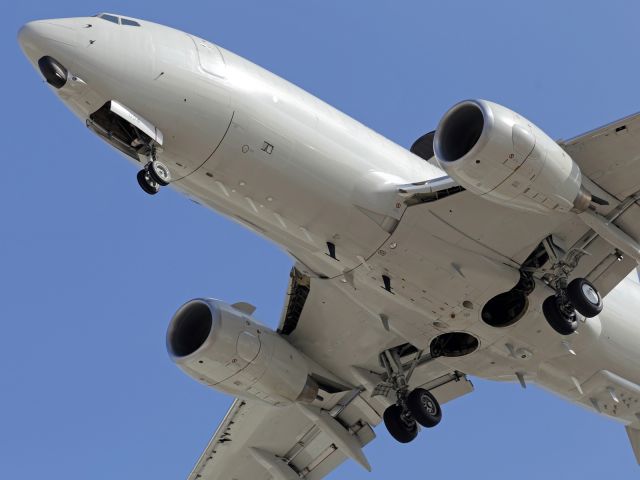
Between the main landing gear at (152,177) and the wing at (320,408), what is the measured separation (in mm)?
5504

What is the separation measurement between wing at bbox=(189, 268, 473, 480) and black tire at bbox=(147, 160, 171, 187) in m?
5.46

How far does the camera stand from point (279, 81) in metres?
25.3

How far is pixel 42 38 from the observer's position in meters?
22.6

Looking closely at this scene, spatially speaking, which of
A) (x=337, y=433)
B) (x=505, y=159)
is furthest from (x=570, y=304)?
(x=337, y=433)

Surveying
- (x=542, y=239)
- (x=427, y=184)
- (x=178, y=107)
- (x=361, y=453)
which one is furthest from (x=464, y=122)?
(x=361, y=453)

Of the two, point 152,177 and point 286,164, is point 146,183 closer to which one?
point 152,177

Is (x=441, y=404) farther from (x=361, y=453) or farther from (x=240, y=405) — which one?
(x=240, y=405)

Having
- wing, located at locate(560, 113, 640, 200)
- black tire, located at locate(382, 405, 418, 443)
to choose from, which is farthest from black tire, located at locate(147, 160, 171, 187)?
black tire, located at locate(382, 405, 418, 443)

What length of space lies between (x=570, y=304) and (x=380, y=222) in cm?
455

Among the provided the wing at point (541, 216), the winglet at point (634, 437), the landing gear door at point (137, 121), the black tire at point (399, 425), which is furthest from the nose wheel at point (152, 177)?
the winglet at point (634, 437)

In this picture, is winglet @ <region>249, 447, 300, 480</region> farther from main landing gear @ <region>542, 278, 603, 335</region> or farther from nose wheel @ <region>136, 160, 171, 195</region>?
nose wheel @ <region>136, 160, 171, 195</region>

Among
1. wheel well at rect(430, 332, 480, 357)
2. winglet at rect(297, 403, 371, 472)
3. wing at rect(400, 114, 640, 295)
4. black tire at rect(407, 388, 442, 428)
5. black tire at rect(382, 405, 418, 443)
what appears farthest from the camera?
winglet at rect(297, 403, 371, 472)

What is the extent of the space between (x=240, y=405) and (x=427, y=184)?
32.3 ft

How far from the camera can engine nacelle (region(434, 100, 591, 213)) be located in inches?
893
